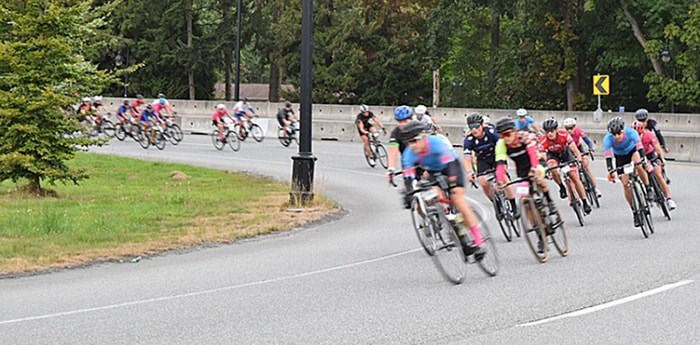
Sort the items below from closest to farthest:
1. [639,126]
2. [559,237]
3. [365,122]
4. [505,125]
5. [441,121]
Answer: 1. [505,125]
2. [559,237]
3. [639,126]
4. [365,122]
5. [441,121]

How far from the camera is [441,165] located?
41.5ft

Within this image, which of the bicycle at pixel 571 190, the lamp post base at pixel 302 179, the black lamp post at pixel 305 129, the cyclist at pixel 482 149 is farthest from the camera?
the lamp post base at pixel 302 179

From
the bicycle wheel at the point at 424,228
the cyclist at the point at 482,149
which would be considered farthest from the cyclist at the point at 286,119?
the bicycle wheel at the point at 424,228

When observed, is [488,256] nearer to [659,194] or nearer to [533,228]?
[533,228]

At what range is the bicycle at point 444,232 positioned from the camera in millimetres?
12344

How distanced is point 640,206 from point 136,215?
28.3 ft

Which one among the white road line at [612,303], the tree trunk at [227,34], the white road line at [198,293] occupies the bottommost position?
the white road line at [198,293]

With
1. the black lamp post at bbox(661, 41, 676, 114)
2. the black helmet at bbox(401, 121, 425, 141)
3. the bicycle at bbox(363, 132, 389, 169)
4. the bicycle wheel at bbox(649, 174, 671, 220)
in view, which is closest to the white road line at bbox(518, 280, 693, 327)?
the black helmet at bbox(401, 121, 425, 141)

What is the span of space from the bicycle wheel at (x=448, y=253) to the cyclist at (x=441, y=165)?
148mm

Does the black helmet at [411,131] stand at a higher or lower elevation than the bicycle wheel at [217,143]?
higher

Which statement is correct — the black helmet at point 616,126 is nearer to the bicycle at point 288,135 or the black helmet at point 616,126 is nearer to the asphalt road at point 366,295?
the asphalt road at point 366,295

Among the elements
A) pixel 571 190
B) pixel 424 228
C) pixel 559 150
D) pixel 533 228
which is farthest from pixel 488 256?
pixel 559 150

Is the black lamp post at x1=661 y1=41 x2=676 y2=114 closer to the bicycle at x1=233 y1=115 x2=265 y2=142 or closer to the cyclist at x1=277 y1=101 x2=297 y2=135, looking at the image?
the bicycle at x1=233 y1=115 x2=265 y2=142

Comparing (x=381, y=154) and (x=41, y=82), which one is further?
(x=381, y=154)
